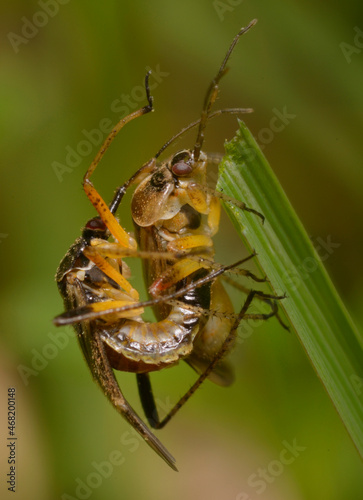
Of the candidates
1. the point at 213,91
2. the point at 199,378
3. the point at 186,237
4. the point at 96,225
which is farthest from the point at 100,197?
the point at 199,378

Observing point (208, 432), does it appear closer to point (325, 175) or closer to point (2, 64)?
point (325, 175)

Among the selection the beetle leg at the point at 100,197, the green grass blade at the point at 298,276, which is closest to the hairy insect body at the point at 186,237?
the beetle leg at the point at 100,197

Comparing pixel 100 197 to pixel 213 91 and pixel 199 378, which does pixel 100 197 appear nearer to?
pixel 213 91

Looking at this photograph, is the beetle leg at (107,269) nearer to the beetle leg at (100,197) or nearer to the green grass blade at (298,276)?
the beetle leg at (100,197)

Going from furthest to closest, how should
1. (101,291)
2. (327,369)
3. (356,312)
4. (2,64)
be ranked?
(2,64) → (356,312) → (101,291) → (327,369)

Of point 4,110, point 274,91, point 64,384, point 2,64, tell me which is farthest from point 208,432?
point 2,64

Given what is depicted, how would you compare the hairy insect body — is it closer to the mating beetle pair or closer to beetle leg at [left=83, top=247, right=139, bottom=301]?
the mating beetle pair
